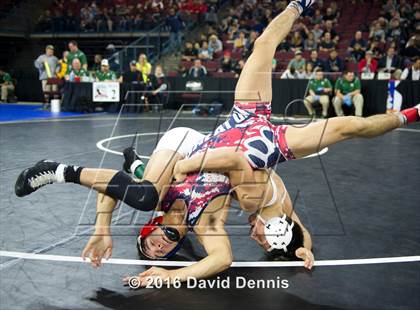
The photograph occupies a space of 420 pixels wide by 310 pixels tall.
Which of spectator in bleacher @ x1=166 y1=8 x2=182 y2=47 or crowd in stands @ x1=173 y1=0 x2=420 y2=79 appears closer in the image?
crowd in stands @ x1=173 y1=0 x2=420 y2=79

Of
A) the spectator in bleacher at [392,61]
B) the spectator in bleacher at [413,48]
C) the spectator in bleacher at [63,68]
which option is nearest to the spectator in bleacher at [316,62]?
the spectator in bleacher at [392,61]

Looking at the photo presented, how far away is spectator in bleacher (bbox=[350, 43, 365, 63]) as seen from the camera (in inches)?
482

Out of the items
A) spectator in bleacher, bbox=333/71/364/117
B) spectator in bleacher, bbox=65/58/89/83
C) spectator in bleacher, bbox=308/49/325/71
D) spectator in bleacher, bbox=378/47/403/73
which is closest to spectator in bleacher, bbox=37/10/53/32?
spectator in bleacher, bbox=65/58/89/83

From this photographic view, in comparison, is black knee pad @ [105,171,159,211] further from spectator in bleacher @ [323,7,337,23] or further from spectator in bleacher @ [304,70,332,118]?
spectator in bleacher @ [323,7,337,23]

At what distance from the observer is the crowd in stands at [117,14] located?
55.4 feet

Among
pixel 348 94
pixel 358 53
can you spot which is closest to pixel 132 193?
pixel 348 94

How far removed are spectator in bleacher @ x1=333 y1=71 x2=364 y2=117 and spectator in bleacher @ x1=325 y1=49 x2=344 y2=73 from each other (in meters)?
0.76

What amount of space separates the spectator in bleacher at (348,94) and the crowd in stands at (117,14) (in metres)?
6.85

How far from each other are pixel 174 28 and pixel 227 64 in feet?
11.2

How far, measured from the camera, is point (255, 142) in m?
3.17

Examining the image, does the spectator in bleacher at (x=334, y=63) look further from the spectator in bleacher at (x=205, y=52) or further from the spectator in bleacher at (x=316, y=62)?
the spectator in bleacher at (x=205, y=52)

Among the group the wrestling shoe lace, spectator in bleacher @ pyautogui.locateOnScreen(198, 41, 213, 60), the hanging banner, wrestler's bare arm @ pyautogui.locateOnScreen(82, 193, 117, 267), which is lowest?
the hanging banner

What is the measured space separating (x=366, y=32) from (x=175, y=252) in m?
11.8

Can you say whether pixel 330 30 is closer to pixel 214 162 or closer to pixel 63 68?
pixel 63 68
